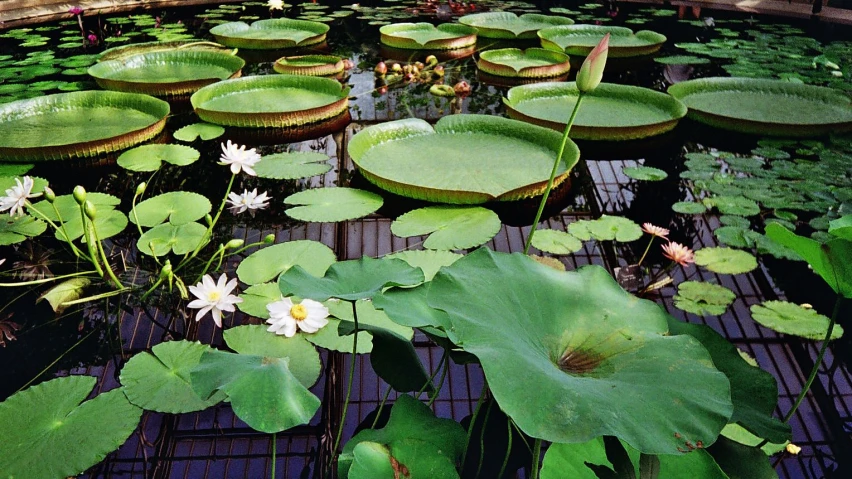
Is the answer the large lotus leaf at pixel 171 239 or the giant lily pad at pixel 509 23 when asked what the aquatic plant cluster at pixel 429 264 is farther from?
the giant lily pad at pixel 509 23

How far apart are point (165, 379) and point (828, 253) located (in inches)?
55.6

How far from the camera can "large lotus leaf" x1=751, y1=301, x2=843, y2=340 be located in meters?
1.68

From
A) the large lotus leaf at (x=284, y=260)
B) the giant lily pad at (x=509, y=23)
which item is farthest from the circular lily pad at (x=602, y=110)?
the giant lily pad at (x=509, y=23)

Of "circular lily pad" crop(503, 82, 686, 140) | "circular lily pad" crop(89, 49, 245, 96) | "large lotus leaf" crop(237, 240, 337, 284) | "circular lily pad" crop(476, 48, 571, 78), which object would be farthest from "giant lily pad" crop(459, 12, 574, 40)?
"large lotus leaf" crop(237, 240, 337, 284)

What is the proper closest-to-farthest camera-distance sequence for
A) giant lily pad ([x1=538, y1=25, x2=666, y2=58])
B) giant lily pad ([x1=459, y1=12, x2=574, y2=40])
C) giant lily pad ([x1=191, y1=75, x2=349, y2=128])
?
1. giant lily pad ([x1=191, y1=75, x2=349, y2=128])
2. giant lily pad ([x1=538, y1=25, x2=666, y2=58])
3. giant lily pad ([x1=459, y1=12, x2=574, y2=40])

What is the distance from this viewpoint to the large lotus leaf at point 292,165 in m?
2.60

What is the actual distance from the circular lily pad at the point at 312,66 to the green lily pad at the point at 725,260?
2850mm

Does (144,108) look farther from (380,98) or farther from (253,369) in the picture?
(253,369)

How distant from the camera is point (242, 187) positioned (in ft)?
8.35

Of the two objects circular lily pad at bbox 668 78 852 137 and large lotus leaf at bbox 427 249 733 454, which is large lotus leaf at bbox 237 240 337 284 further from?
circular lily pad at bbox 668 78 852 137

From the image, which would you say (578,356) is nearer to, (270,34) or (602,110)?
(602,110)

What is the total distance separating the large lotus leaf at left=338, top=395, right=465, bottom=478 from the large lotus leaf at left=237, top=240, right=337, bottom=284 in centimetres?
78

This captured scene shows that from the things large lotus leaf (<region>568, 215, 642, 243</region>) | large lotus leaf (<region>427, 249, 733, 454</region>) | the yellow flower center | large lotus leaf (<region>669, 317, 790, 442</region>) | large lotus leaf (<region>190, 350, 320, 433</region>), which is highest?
large lotus leaf (<region>427, 249, 733, 454</region>)

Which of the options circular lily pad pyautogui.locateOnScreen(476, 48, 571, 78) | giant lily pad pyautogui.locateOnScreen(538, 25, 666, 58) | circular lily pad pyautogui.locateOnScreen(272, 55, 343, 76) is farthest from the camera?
giant lily pad pyautogui.locateOnScreen(538, 25, 666, 58)
